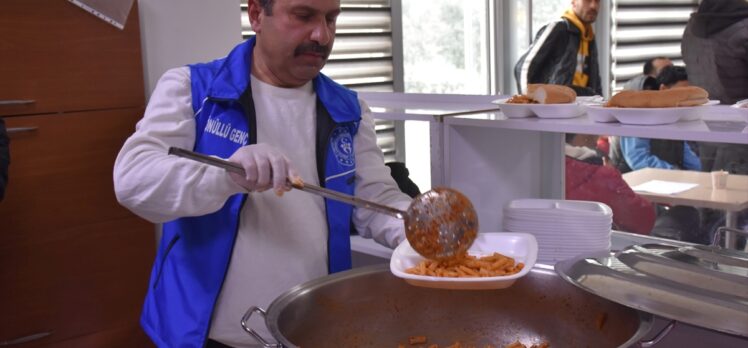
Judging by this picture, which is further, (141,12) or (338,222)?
(141,12)

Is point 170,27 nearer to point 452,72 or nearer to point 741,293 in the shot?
point 741,293

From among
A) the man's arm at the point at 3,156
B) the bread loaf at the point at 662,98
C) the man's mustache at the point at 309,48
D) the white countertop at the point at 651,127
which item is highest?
the man's mustache at the point at 309,48

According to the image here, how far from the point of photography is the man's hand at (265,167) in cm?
125

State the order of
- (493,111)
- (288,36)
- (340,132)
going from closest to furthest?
(288,36)
(340,132)
(493,111)

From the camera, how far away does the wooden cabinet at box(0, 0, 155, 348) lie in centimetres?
229

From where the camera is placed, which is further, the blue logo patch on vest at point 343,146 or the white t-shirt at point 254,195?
the blue logo patch on vest at point 343,146

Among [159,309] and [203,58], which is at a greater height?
[203,58]

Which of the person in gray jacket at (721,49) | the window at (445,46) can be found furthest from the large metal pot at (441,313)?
the window at (445,46)

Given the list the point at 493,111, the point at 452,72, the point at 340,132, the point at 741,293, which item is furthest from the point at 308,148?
the point at 452,72

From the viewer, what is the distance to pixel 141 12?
99.1 inches

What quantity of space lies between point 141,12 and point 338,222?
4.24 feet

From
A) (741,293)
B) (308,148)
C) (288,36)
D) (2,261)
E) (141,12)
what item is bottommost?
(2,261)

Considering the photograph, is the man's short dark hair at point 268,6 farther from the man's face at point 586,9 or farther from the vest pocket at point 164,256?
the man's face at point 586,9

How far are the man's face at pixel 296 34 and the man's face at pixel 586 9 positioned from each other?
9.42 feet
